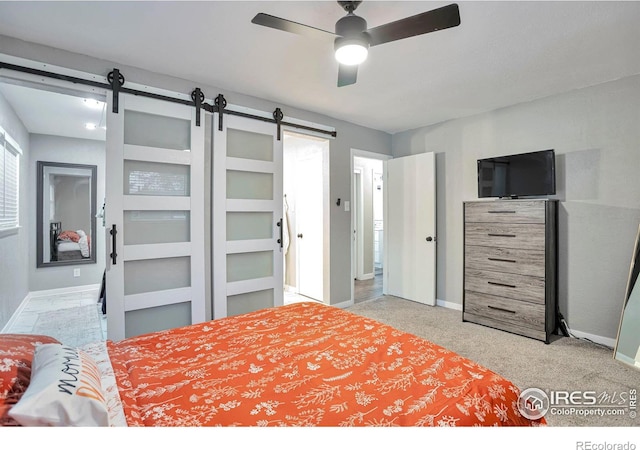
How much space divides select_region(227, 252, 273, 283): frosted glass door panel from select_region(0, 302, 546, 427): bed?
160cm

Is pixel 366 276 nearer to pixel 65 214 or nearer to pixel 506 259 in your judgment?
pixel 506 259

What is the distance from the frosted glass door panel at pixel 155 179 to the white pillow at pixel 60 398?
6.55ft

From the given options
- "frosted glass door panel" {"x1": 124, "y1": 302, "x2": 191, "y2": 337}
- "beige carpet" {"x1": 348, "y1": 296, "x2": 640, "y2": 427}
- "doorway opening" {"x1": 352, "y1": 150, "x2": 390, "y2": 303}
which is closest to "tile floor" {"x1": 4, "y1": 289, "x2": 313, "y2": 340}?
"frosted glass door panel" {"x1": 124, "y1": 302, "x2": 191, "y2": 337}

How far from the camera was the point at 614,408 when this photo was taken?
2105 millimetres

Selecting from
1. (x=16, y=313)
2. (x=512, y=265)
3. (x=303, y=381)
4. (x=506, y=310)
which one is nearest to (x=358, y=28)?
(x=303, y=381)

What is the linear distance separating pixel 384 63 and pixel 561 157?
2.11 meters

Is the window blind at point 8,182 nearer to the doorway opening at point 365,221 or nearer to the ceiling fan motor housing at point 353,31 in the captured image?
the ceiling fan motor housing at point 353,31

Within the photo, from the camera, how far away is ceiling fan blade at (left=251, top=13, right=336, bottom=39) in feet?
5.56

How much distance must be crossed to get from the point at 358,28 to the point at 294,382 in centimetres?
180

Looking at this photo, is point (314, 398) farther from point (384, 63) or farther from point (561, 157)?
point (561, 157)

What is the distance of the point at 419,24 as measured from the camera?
5.67 feet

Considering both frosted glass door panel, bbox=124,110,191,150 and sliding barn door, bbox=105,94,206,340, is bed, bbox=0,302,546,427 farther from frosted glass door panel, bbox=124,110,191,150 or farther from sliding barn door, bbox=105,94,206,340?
frosted glass door panel, bbox=124,110,191,150
